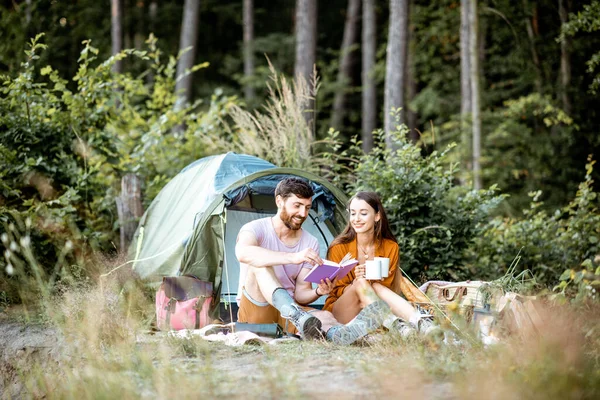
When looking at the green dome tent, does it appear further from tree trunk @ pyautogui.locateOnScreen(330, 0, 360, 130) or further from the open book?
tree trunk @ pyautogui.locateOnScreen(330, 0, 360, 130)

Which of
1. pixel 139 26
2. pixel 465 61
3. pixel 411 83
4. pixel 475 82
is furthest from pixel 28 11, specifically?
pixel 475 82

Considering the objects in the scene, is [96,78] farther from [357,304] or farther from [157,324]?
[357,304]

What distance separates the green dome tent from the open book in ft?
3.51

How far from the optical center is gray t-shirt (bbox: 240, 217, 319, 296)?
466 centimetres

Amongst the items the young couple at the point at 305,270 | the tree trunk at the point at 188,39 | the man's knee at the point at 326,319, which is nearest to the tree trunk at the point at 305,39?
the tree trunk at the point at 188,39

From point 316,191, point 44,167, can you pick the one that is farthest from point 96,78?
point 316,191

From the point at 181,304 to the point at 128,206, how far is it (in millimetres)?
2312

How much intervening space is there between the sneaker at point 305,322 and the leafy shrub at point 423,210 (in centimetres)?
222

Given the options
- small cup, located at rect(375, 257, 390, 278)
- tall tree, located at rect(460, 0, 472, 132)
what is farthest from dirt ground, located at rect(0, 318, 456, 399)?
tall tree, located at rect(460, 0, 472, 132)

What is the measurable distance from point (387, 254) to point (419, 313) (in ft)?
1.99

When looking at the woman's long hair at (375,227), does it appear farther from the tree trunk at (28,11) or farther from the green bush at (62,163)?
the tree trunk at (28,11)

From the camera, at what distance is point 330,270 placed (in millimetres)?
4242

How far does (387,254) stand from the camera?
477 cm

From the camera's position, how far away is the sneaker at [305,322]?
163 inches
